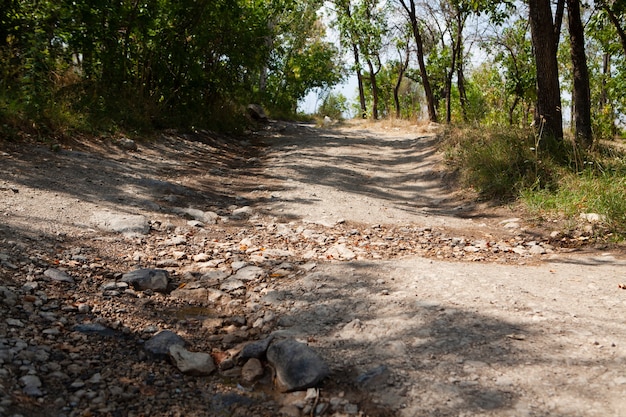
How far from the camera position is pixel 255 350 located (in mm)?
2477

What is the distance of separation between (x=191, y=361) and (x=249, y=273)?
3.96ft

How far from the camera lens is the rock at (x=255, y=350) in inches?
96.7

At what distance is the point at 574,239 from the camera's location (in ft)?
15.2

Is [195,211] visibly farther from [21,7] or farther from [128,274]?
[21,7]

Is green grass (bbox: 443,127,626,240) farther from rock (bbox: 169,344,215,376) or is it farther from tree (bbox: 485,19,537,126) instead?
tree (bbox: 485,19,537,126)

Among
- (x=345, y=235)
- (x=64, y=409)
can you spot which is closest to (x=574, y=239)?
(x=345, y=235)

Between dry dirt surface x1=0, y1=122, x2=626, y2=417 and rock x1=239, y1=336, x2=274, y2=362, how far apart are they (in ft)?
0.14

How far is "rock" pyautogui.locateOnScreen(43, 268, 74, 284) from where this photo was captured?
308cm

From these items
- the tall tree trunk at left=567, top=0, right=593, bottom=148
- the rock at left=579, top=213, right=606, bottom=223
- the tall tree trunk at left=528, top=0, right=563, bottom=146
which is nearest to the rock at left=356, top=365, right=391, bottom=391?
the rock at left=579, top=213, right=606, bottom=223

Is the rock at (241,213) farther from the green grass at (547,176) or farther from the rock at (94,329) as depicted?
the green grass at (547,176)

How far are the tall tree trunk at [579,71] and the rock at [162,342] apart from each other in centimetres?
756

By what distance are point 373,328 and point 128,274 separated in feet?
5.27

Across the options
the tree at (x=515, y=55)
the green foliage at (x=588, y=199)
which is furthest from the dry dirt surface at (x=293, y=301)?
the tree at (x=515, y=55)

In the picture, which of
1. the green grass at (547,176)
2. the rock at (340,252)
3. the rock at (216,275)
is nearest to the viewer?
the rock at (216,275)
